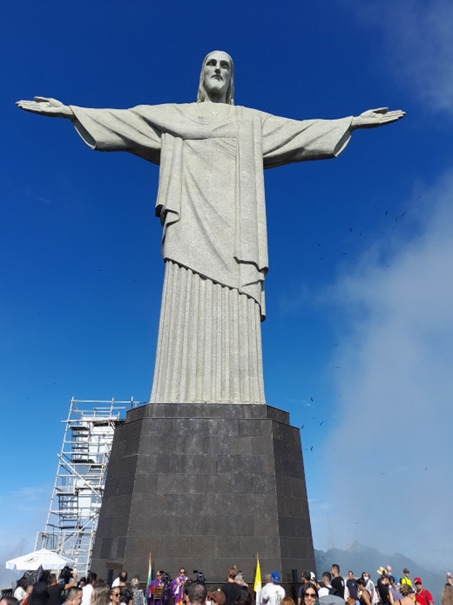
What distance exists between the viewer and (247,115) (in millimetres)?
12219

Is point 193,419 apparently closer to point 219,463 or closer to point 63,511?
point 219,463

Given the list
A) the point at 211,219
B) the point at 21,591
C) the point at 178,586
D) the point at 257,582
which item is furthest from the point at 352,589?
the point at 211,219

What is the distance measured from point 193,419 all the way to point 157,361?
5.22ft

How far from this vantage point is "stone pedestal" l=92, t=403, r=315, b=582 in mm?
8117

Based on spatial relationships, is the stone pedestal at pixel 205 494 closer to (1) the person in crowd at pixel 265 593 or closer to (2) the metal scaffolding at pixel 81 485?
(1) the person in crowd at pixel 265 593

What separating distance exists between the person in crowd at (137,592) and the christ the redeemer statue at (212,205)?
3.05m

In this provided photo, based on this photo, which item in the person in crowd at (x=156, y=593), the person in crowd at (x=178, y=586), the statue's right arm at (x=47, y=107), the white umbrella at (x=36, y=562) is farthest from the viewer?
the white umbrella at (x=36, y=562)

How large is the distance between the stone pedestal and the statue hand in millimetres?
7220

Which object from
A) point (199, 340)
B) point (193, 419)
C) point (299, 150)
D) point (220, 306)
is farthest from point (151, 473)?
point (299, 150)

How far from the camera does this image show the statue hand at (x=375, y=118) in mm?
12352

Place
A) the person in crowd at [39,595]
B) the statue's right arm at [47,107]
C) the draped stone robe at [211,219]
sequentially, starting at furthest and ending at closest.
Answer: the statue's right arm at [47,107] → the draped stone robe at [211,219] → the person in crowd at [39,595]

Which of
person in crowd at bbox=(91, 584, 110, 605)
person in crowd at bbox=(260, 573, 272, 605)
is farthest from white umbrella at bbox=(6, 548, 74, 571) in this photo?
person in crowd at bbox=(91, 584, 110, 605)

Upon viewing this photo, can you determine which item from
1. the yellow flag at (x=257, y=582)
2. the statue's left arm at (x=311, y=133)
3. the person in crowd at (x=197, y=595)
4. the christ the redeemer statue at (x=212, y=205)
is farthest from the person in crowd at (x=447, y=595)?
the statue's left arm at (x=311, y=133)

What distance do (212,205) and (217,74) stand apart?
3.65 meters
